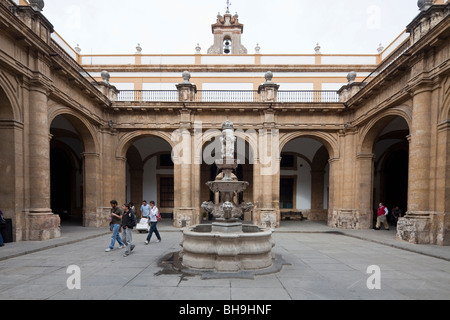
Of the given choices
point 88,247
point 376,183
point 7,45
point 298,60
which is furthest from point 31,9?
point 376,183

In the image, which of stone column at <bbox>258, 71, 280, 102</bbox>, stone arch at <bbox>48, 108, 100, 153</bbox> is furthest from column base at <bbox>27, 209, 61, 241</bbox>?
stone column at <bbox>258, 71, 280, 102</bbox>

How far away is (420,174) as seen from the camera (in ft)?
29.0

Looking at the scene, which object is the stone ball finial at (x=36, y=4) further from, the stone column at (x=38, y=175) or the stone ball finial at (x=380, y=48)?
the stone ball finial at (x=380, y=48)

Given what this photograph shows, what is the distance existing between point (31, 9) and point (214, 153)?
12.5 meters

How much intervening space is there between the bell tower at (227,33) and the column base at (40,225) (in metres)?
16.0

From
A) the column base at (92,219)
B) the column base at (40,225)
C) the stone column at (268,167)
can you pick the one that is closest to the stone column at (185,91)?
the stone column at (268,167)

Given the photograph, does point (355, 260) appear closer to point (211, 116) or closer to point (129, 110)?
point (211, 116)

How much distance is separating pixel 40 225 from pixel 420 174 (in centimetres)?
1357

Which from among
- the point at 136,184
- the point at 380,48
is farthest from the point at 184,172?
the point at 380,48

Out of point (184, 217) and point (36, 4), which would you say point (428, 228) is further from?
point (36, 4)

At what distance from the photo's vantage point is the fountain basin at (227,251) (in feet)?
17.0

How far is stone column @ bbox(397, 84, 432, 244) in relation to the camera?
28.0 feet

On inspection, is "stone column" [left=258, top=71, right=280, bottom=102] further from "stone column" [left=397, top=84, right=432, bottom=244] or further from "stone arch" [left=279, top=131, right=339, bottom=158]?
"stone column" [left=397, top=84, right=432, bottom=244]

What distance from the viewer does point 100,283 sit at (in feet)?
15.3
